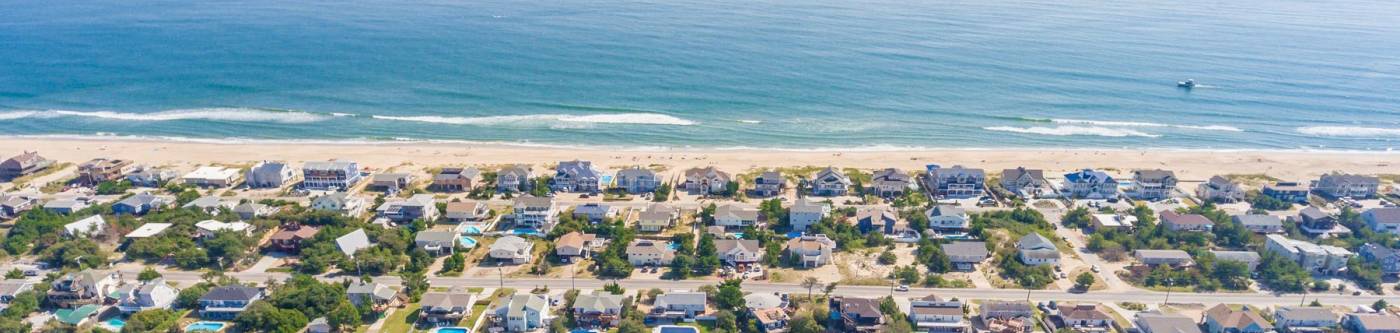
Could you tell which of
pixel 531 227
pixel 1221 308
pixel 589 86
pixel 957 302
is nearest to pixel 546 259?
pixel 531 227

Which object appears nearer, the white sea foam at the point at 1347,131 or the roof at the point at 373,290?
the roof at the point at 373,290

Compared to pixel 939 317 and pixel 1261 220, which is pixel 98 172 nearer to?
pixel 939 317

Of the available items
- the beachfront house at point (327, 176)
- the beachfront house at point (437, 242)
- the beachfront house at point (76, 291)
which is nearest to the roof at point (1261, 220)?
the beachfront house at point (437, 242)

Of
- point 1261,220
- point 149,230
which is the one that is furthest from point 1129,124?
point 149,230

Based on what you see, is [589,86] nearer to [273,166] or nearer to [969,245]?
[273,166]

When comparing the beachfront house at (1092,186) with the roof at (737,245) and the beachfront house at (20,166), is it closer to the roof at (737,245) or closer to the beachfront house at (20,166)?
the roof at (737,245)
